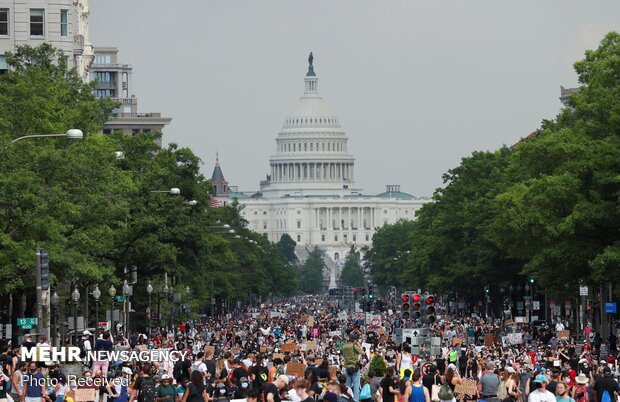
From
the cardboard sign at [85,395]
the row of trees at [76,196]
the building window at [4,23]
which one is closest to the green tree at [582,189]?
the row of trees at [76,196]

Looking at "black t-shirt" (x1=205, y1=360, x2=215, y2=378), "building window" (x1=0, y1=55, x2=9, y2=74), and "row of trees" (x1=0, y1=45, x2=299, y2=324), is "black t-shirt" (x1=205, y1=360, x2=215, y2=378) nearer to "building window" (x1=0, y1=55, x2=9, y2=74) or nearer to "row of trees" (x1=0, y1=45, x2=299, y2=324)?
"row of trees" (x1=0, y1=45, x2=299, y2=324)

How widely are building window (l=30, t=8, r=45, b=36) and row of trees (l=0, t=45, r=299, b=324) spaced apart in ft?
10.9

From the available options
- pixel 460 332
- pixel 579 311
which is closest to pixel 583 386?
pixel 460 332

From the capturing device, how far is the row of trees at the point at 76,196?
189ft

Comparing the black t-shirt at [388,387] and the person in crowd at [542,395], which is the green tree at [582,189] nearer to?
the black t-shirt at [388,387]

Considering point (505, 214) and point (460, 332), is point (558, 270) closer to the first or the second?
point (505, 214)

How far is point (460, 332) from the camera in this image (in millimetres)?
98375

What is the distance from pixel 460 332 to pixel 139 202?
2044cm

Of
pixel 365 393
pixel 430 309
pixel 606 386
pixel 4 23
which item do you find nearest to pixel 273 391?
pixel 365 393

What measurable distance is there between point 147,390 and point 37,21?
6064 cm

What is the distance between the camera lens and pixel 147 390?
39250 millimetres

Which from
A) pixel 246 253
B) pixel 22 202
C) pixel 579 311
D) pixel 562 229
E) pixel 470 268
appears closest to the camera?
pixel 22 202

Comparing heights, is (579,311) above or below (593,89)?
below

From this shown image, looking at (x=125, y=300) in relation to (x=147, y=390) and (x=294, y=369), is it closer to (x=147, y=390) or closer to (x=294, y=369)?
(x=294, y=369)
